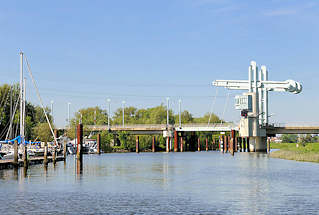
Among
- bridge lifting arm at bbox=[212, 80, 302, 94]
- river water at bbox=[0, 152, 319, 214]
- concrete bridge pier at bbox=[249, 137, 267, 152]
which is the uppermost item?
bridge lifting arm at bbox=[212, 80, 302, 94]

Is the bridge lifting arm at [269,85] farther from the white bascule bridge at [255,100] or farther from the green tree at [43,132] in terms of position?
the green tree at [43,132]

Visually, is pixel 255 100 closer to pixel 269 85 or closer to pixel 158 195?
pixel 269 85

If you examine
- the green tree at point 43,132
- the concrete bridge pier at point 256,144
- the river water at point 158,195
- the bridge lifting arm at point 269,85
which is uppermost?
the bridge lifting arm at point 269,85

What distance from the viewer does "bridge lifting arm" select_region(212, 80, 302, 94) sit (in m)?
127

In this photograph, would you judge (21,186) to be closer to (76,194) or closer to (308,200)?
(76,194)

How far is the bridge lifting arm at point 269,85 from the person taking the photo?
417 feet

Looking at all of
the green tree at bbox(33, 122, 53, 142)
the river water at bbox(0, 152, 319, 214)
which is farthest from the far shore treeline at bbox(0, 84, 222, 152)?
the river water at bbox(0, 152, 319, 214)

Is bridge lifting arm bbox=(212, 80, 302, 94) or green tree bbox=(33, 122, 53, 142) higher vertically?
bridge lifting arm bbox=(212, 80, 302, 94)

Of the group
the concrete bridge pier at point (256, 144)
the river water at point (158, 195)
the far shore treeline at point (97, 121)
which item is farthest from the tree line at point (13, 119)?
the river water at point (158, 195)

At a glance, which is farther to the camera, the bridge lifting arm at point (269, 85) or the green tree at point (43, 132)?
the green tree at point (43, 132)

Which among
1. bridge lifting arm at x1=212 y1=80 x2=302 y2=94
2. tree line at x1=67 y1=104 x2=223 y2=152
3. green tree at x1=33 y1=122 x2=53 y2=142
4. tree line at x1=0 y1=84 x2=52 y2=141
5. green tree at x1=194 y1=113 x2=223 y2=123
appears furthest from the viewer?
green tree at x1=194 y1=113 x2=223 y2=123

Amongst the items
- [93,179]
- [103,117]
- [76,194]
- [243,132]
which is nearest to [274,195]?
[76,194]

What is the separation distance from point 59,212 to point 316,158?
60.5m

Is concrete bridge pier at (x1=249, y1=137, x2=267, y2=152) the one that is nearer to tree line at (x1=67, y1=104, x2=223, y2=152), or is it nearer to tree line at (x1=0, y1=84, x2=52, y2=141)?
tree line at (x1=67, y1=104, x2=223, y2=152)
